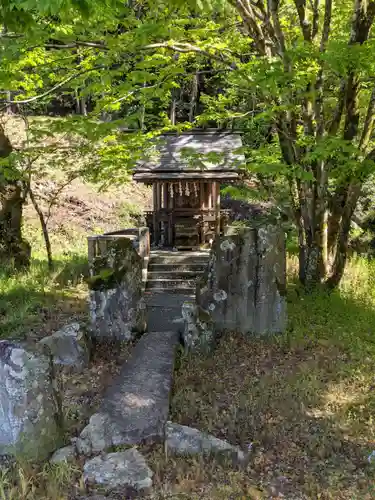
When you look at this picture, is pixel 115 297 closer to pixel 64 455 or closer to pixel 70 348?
pixel 70 348

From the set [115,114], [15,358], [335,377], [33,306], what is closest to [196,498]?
[15,358]

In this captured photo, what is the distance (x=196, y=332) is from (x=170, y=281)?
168 inches

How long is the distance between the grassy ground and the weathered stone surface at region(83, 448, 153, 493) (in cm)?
14

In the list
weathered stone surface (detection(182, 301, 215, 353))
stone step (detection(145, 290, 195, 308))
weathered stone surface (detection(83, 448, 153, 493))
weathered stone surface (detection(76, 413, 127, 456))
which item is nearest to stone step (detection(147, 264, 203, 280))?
stone step (detection(145, 290, 195, 308))

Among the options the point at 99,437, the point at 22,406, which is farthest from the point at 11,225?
the point at 99,437

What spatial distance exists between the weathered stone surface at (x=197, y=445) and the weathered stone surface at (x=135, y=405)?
0.22 metres

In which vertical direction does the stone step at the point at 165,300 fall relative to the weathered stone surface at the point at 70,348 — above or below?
below

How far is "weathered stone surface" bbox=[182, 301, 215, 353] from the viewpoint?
7.93 metres

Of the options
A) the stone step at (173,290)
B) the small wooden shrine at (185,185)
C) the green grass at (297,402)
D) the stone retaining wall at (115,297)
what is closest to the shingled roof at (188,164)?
the small wooden shrine at (185,185)

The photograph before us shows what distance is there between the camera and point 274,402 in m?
6.34

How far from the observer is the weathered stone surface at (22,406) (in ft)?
17.1

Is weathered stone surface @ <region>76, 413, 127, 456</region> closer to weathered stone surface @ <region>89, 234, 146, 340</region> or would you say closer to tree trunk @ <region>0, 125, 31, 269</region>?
weathered stone surface @ <region>89, 234, 146, 340</region>

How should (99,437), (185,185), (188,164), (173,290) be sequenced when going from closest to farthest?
(99,437) < (173,290) < (188,164) < (185,185)

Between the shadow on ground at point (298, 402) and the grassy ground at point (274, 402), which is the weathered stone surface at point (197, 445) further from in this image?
the shadow on ground at point (298, 402)
